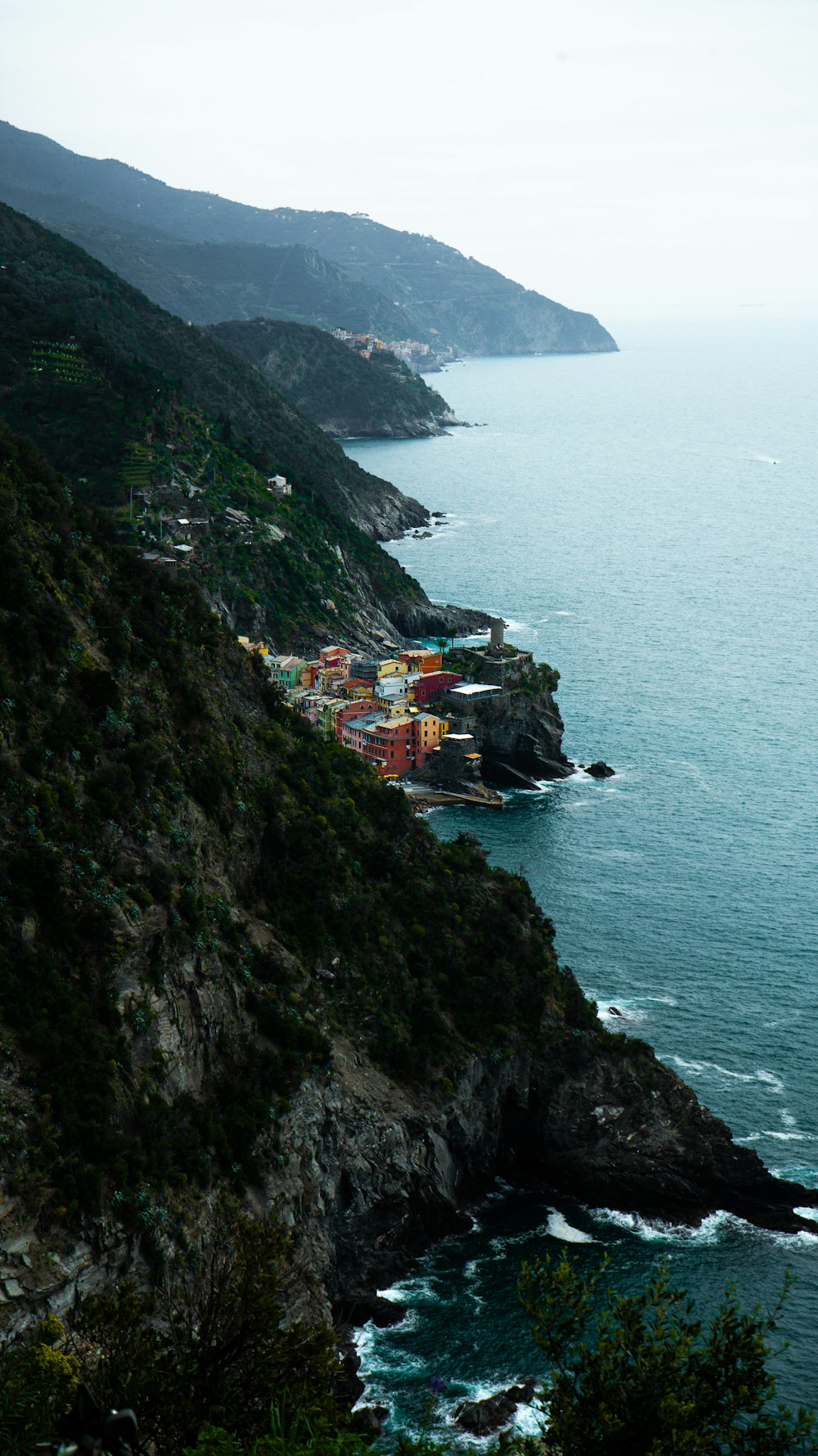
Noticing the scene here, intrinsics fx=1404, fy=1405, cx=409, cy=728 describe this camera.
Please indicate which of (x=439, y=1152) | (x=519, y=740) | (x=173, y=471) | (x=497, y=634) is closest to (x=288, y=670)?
(x=497, y=634)

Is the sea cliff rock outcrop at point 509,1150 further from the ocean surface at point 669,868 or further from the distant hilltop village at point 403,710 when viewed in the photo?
the distant hilltop village at point 403,710

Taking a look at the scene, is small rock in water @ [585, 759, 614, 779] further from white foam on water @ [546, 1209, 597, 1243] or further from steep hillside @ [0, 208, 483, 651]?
white foam on water @ [546, 1209, 597, 1243]

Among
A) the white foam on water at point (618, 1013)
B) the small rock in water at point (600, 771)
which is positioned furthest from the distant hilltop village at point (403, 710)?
the white foam on water at point (618, 1013)

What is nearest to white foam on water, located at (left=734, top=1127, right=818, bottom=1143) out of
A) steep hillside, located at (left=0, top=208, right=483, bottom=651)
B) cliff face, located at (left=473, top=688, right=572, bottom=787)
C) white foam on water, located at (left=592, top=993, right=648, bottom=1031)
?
Result: white foam on water, located at (left=592, top=993, right=648, bottom=1031)

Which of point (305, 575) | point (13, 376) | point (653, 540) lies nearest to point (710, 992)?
point (305, 575)

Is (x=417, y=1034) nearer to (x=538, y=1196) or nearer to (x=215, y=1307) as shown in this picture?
(x=538, y=1196)

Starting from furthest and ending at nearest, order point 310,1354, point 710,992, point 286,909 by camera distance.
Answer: point 710,992 → point 286,909 → point 310,1354
